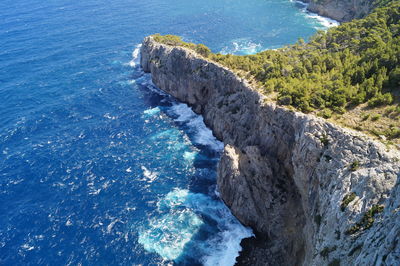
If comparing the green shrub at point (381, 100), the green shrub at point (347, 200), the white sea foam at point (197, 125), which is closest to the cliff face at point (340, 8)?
the white sea foam at point (197, 125)

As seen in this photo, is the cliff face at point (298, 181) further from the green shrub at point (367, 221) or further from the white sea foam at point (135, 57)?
the white sea foam at point (135, 57)

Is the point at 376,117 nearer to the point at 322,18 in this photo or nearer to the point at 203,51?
the point at 203,51

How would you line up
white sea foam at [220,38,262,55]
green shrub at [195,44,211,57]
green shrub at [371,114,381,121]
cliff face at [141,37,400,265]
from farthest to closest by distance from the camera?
white sea foam at [220,38,262,55] → green shrub at [195,44,211,57] → green shrub at [371,114,381,121] → cliff face at [141,37,400,265]

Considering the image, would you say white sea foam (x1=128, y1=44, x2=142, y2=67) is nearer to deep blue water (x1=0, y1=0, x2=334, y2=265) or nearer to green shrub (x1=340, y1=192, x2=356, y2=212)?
deep blue water (x1=0, y1=0, x2=334, y2=265)

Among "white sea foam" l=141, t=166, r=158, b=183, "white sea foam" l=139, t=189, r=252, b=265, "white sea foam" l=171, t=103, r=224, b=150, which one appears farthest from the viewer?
"white sea foam" l=171, t=103, r=224, b=150

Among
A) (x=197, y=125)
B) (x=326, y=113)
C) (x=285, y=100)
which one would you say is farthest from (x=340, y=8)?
(x=326, y=113)

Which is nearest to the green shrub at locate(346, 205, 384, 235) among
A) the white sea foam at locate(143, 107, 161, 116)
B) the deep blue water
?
the deep blue water
